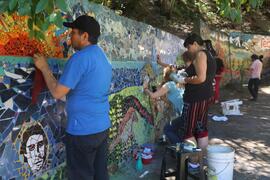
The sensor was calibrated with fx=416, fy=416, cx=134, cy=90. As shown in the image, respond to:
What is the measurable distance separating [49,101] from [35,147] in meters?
0.51

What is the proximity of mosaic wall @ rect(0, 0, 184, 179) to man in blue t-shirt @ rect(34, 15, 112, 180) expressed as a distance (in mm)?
255

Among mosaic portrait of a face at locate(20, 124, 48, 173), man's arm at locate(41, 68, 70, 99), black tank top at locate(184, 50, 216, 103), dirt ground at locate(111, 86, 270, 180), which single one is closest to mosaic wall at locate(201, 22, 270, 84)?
dirt ground at locate(111, 86, 270, 180)

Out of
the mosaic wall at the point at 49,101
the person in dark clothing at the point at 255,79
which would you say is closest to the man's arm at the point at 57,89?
the mosaic wall at the point at 49,101

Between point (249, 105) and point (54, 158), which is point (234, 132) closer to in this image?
point (249, 105)

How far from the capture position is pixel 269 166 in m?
6.72

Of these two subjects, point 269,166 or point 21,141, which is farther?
point 269,166

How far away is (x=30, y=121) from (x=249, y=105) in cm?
1087

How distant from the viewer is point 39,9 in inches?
99.0

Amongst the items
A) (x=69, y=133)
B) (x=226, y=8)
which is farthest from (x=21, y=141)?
(x=226, y=8)

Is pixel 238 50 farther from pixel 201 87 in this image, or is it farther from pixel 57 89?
pixel 57 89

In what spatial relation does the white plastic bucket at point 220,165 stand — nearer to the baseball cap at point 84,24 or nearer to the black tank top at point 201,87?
the black tank top at point 201,87

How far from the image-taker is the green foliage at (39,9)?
2541mm

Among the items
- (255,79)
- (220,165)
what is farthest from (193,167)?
(255,79)

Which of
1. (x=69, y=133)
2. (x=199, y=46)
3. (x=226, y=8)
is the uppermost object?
(x=226, y=8)
